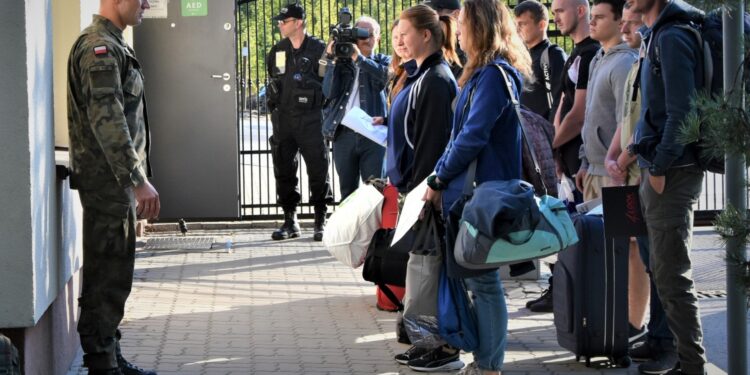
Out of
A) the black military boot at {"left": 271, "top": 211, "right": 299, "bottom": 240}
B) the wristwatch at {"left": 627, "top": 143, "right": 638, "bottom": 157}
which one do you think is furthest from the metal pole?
the black military boot at {"left": 271, "top": 211, "right": 299, "bottom": 240}

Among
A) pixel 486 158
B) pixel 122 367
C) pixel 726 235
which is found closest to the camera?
pixel 726 235

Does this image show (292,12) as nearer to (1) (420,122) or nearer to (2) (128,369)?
(1) (420,122)

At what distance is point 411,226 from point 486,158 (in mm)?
556

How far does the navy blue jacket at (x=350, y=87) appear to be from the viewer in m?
10.4

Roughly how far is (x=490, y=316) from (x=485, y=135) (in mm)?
917

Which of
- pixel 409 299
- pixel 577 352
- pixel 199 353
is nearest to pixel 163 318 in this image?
pixel 199 353

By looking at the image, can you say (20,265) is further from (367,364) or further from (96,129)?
Answer: (367,364)

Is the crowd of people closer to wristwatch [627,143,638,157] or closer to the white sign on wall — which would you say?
wristwatch [627,143,638,157]

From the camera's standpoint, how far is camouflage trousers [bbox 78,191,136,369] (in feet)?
19.6

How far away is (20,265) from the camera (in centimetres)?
543

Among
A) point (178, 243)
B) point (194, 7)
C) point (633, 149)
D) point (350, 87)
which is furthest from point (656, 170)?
point (194, 7)

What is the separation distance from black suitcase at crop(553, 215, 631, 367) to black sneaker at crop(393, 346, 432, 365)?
2.68 feet

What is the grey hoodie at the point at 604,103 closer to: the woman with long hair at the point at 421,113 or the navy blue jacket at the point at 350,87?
the woman with long hair at the point at 421,113

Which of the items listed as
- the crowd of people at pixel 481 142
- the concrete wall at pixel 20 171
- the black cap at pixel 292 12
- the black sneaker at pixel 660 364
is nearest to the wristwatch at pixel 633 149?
the crowd of people at pixel 481 142
